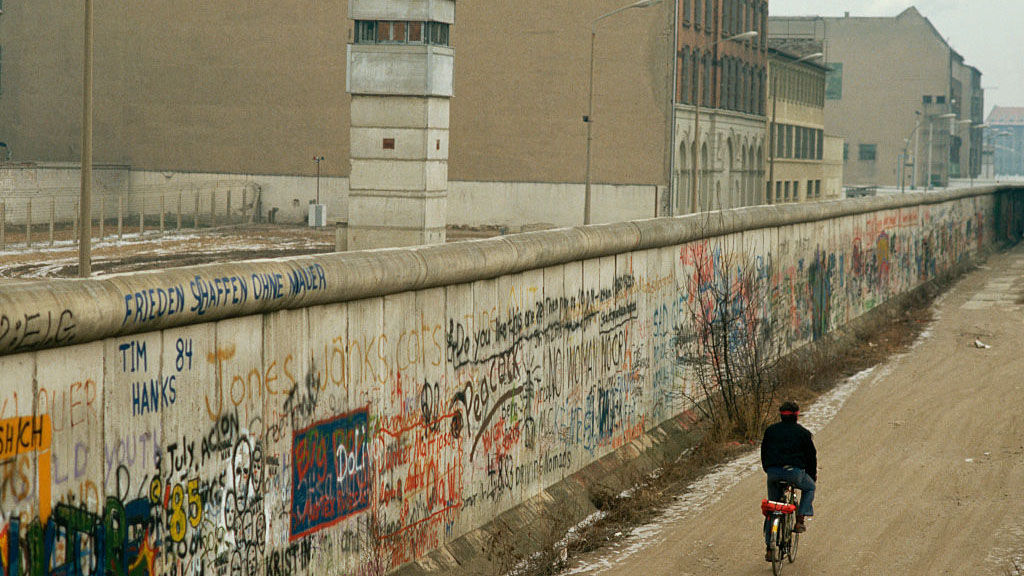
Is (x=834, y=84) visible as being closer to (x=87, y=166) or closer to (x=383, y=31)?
(x=383, y=31)

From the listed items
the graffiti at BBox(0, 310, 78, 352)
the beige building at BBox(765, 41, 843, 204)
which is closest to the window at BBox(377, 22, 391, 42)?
the graffiti at BBox(0, 310, 78, 352)

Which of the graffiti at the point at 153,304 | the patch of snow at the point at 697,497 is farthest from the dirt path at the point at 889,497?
the graffiti at the point at 153,304

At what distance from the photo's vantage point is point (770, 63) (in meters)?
86.4

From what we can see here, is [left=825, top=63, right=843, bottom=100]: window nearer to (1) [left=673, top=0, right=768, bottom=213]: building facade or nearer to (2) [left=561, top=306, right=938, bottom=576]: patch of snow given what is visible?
(1) [left=673, top=0, right=768, bottom=213]: building facade

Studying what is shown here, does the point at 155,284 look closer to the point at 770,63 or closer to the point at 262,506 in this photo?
the point at 262,506

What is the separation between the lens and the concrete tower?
36125mm

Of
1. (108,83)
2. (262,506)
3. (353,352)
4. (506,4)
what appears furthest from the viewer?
(108,83)

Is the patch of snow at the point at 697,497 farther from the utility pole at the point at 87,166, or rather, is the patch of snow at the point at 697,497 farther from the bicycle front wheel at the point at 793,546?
the utility pole at the point at 87,166

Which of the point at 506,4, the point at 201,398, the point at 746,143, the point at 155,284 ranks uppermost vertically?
the point at 506,4

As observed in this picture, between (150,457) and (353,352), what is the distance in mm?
2491

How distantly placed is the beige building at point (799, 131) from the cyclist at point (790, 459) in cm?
7248

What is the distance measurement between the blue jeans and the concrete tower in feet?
82.4

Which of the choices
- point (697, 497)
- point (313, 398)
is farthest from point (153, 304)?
point (697, 497)

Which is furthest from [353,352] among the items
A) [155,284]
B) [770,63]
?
[770,63]
